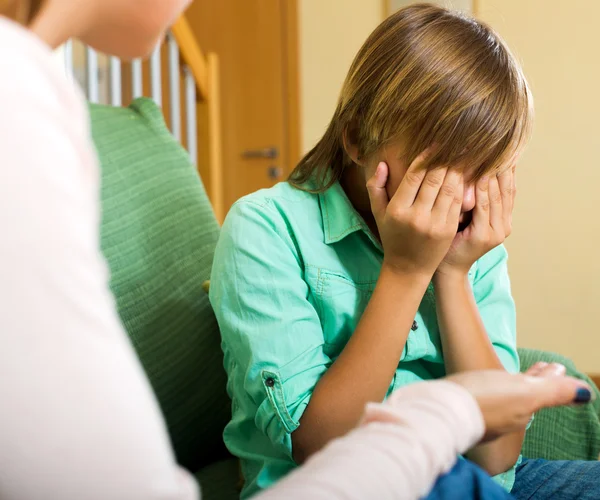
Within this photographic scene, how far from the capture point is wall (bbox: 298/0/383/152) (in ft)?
11.1

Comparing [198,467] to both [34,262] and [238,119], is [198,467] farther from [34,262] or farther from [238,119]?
[238,119]

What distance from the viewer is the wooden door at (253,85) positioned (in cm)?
355

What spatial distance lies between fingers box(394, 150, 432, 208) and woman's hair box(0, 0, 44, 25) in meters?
0.52

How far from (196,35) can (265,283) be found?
3121 mm

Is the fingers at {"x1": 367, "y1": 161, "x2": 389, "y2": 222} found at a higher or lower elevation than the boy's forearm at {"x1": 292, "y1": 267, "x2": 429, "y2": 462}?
higher

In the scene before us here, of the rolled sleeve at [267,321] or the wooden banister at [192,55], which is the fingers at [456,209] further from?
the wooden banister at [192,55]

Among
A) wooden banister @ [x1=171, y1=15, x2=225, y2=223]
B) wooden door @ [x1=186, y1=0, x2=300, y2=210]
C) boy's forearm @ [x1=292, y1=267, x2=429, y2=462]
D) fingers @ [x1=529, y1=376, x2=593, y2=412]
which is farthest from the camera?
wooden door @ [x1=186, y1=0, x2=300, y2=210]

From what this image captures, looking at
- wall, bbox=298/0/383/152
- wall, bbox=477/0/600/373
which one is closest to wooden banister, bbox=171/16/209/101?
wall, bbox=298/0/383/152

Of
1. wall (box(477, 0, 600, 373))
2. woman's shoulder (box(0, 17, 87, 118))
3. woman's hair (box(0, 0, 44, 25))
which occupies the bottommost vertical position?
wall (box(477, 0, 600, 373))

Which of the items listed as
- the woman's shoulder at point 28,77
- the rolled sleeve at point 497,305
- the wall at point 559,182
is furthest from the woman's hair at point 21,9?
the wall at point 559,182

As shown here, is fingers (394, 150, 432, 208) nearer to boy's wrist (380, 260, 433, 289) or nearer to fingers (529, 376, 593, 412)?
boy's wrist (380, 260, 433, 289)

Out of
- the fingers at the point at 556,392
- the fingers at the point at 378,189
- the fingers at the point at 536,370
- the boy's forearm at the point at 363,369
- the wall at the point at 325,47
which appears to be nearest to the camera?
the fingers at the point at 556,392

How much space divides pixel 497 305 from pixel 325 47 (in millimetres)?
2625

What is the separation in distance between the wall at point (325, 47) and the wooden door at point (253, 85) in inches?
2.5
